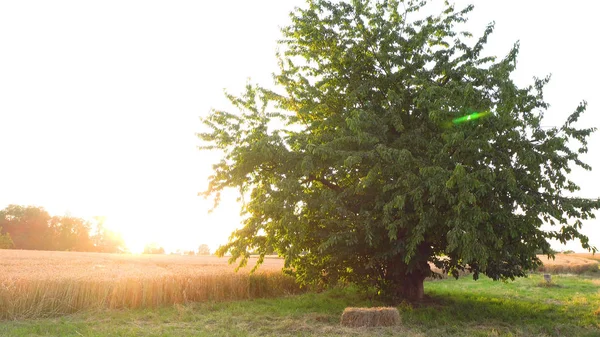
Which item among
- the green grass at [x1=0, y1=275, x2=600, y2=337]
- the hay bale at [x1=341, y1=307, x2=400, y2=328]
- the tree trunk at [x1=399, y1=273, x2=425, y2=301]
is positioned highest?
the tree trunk at [x1=399, y1=273, x2=425, y2=301]

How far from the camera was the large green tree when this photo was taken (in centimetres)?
1341

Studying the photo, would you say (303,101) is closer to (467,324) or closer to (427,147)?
(427,147)

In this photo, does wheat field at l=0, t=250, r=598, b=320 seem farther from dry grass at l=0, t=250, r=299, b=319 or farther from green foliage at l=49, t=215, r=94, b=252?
green foliage at l=49, t=215, r=94, b=252

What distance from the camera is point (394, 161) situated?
46.8 ft

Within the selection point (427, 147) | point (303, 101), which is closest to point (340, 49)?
point (303, 101)

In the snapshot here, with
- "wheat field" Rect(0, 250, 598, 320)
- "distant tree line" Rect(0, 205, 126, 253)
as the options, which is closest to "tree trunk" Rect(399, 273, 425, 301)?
"wheat field" Rect(0, 250, 598, 320)

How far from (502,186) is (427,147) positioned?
8.84ft

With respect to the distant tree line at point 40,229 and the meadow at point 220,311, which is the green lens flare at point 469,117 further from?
the distant tree line at point 40,229

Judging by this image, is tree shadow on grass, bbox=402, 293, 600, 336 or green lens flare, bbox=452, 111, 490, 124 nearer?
green lens flare, bbox=452, 111, 490, 124

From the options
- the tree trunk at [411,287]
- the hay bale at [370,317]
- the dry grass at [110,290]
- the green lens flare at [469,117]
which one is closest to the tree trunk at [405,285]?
the tree trunk at [411,287]

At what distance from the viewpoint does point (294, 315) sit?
50.0 feet

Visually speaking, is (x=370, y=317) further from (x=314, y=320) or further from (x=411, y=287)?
(x=411, y=287)

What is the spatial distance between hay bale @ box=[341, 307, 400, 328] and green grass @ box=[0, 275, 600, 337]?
322 millimetres

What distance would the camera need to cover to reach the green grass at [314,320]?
39.8 feet
